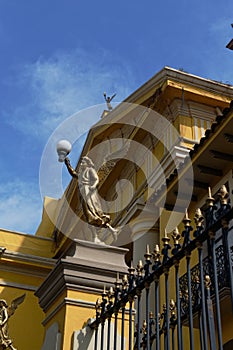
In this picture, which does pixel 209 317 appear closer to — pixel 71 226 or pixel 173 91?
pixel 173 91

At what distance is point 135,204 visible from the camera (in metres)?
17.7

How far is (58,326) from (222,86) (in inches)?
561

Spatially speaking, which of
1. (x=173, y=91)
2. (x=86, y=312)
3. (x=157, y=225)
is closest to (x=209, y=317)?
(x=86, y=312)

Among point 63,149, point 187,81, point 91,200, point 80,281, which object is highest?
point 187,81

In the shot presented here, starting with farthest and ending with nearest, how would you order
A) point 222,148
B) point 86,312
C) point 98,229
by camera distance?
point 222,148 → point 98,229 → point 86,312

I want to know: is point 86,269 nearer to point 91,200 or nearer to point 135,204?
point 91,200

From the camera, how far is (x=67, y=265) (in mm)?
5840

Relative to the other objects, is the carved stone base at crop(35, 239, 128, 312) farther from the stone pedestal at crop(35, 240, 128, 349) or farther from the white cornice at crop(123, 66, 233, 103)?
the white cornice at crop(123, 66, 233, 103)

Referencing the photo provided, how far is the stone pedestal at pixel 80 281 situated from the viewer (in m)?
5.76

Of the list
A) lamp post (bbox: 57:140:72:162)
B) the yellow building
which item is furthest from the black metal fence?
lamp post (bbox: 57:140:72:162)

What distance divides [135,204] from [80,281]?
1190 cm

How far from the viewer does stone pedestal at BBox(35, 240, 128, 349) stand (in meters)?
5.76

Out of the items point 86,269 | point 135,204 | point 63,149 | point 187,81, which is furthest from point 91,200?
point 187,81

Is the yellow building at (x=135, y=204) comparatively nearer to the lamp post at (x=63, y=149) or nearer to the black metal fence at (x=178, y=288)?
the black metal fence at (x=178, y=288)
